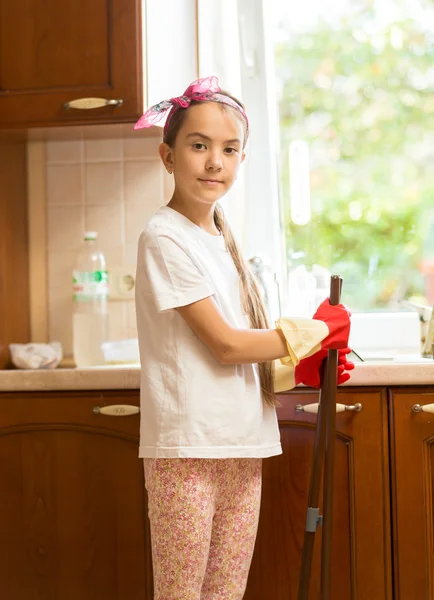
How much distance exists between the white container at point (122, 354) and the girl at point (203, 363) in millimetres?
A: 676

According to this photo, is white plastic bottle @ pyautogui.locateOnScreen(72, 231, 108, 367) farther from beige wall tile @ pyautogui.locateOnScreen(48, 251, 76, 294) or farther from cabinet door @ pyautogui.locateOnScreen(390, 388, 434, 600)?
cabinet door @ pyautogui.locateOnScreen(390, 388, 434, 600)

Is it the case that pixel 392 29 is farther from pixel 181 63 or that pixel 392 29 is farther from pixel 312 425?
pixel 312 425

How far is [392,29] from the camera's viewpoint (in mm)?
2473

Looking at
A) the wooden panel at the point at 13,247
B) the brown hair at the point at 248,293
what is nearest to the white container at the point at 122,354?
the wooden panel at the point at 13,247

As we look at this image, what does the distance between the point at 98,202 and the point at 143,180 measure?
0.47ft

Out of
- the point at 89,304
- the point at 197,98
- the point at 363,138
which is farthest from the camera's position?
the point at 363,138

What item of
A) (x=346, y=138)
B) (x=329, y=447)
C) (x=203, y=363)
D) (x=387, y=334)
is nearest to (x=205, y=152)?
(x=203, y=363)

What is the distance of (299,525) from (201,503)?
1.50 feet

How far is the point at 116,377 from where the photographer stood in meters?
1.73

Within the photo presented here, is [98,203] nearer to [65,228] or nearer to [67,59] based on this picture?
Result: [65,228]

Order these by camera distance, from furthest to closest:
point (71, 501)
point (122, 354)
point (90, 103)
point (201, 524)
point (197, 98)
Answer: point (122, 354), point (90, 103), point (71, 501), point (197, 98), point (201, 524)

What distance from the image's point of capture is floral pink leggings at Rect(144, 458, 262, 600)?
1319mm

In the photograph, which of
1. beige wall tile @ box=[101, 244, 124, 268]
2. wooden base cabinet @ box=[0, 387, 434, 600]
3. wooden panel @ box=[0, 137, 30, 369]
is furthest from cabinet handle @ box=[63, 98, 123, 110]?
wooden base cabinet @ box=[0, 387, 434, 600]

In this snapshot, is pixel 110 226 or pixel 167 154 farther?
pixel 110 226
